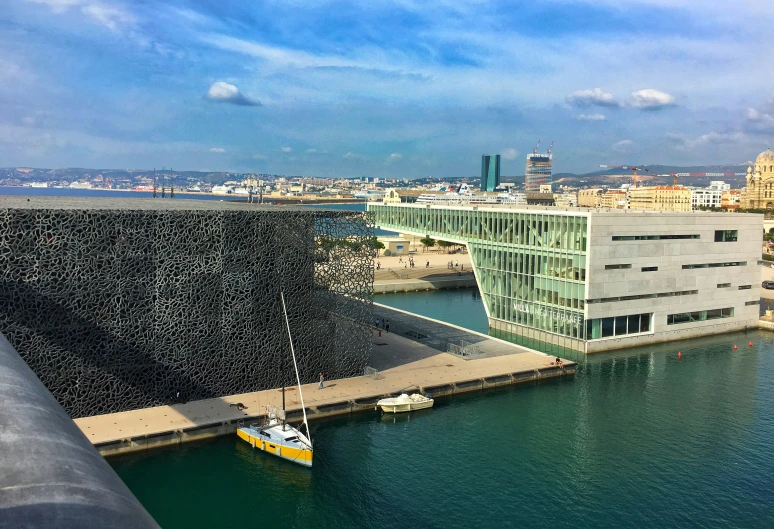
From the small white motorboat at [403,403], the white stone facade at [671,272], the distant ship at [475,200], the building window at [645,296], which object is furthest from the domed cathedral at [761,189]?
the small white motorboat at [403,403]

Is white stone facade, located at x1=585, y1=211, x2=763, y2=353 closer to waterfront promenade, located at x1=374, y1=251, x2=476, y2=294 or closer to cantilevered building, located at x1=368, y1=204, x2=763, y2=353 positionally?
cantilevered building, located at x1=368, y1=204, x2=763, y2=353

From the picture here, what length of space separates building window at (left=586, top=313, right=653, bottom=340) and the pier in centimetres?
547

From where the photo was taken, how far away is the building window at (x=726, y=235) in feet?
179

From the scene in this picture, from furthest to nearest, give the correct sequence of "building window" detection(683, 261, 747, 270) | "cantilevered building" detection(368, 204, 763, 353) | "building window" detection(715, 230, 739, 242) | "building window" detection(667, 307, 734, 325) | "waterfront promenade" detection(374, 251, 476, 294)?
"waterfront promenade" detection(374, 251, 476, 294), "building window" detection(715, 230, 739, 242), "building window" detection(683, 261, 747, 270), "building window" detection(667, 307, 734, 325), "cantilevered building" detection(368, 204, 763, 353)

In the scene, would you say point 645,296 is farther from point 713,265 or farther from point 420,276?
point 420,276

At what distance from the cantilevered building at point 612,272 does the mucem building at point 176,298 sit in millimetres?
16815

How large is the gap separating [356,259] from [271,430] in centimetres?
1264

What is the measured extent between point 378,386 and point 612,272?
67.5 ft

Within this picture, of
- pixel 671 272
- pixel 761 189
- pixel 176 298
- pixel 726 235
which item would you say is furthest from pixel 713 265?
pixel 761 189

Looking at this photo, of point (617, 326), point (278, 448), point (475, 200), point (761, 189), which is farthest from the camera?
point (761, 189)

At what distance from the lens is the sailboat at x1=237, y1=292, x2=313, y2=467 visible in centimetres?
2870

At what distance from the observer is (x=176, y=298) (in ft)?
108

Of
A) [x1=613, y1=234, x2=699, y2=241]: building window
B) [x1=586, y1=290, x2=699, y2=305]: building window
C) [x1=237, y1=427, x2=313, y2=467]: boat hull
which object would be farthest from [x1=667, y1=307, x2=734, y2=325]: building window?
[x1=237, y1=427, x2=313, y2=467]: boat hull

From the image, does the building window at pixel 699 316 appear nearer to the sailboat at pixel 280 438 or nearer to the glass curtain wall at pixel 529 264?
the glass curtain wall at pixel 529 264
